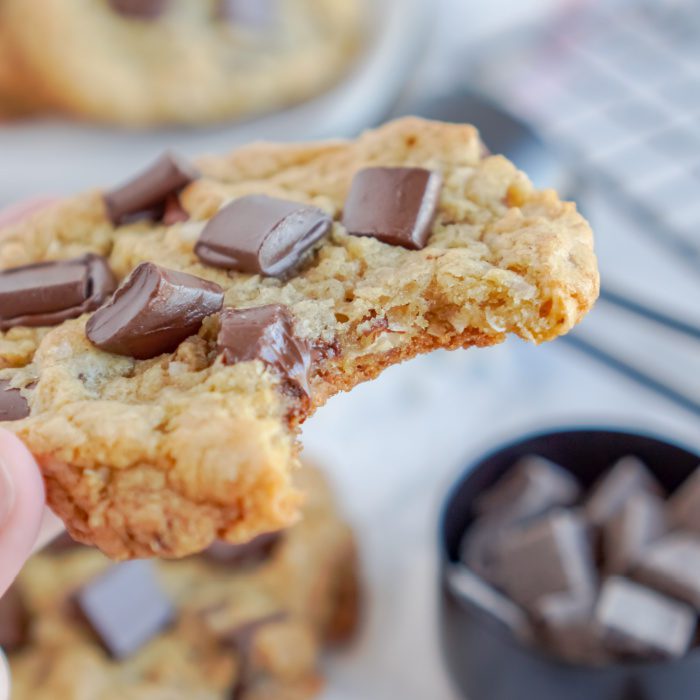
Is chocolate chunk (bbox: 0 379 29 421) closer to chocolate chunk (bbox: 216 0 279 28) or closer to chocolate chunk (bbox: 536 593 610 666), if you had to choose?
chocolate chunk (bbox: 536 593 610 666)

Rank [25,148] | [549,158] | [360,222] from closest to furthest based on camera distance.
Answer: [360,222]
[549,158]
[25,148]

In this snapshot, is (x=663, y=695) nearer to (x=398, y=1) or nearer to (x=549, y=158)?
(x=549, y=158)

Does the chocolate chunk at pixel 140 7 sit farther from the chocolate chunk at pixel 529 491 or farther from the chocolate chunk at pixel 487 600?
the chocolate chunk at pixel 487 600

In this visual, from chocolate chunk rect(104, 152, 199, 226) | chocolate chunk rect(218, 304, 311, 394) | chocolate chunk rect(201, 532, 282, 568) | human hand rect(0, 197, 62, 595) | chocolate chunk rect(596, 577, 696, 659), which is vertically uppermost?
chocolate chunk rect(218, 304, 311, 394)

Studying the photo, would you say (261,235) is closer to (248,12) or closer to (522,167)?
(522,167)

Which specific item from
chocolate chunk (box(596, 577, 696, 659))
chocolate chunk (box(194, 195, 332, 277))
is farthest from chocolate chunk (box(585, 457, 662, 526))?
chocolate chunk (box(194, 195, 332, 277))

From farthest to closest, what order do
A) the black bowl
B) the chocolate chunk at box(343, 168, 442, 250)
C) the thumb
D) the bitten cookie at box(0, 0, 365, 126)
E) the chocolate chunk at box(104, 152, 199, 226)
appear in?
the bitten cookie at box(0, 0, 365, 126) → the black bowl → the chocolate chunk at box(104, 152, 199, 226) → the chocolate chunk at box(343, 168, 442, 250) → the thumb

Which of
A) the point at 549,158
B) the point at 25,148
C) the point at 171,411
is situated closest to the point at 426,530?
the point at 549,158
